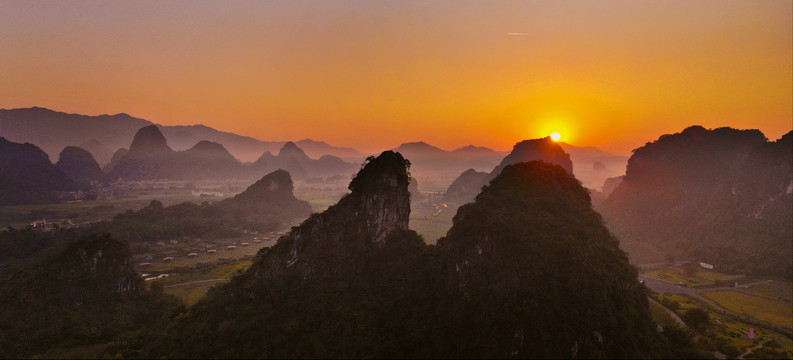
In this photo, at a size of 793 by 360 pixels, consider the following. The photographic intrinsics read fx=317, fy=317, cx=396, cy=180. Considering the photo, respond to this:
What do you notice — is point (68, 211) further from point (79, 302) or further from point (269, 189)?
point (79, 302)

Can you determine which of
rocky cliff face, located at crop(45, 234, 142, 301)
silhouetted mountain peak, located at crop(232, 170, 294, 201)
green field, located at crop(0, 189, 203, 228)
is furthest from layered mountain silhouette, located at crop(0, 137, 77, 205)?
rocky cliff face, located at crop(45, 234, 142, 301)

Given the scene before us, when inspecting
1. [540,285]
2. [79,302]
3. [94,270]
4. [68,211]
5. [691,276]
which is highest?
[540,285]

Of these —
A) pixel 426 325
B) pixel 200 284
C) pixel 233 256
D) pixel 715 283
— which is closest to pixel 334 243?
pixel 426 325

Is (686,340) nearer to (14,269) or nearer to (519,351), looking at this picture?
(519,351)

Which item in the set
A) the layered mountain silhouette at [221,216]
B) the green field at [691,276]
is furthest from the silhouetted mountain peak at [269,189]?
the green field at [691,276]

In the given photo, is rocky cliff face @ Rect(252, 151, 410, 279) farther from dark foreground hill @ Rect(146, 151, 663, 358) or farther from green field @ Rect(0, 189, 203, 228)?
green field @ Rect(0, 189, 203, 228)

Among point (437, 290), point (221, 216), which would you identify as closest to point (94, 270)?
point (437, 290)

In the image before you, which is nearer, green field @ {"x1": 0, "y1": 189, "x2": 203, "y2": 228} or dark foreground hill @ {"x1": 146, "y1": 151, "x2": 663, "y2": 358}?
dark foreground hill @ {"x1": 146, "y1": 151, "x2": 663, "y2": 358}
